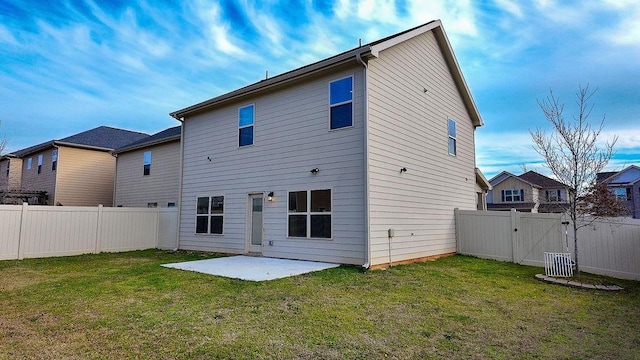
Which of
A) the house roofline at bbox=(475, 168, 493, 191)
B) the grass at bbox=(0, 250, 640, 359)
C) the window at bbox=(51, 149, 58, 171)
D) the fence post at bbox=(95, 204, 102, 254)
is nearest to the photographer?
the grass at bbox=(0, 250, 640, 359)

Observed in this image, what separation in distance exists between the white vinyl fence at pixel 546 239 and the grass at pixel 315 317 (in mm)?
964

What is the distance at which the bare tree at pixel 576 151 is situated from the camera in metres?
8.22

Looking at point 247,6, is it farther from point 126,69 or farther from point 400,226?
point 400,226

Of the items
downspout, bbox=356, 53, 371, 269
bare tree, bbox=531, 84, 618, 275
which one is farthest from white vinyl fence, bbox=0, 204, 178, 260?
bare tree, bbox=531, 84, 618, 275

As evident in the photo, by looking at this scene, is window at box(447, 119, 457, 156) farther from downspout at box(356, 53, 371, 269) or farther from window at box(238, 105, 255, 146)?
window at box(238, 105, 255, 146)

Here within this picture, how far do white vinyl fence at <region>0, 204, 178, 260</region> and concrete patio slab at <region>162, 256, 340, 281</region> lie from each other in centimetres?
450

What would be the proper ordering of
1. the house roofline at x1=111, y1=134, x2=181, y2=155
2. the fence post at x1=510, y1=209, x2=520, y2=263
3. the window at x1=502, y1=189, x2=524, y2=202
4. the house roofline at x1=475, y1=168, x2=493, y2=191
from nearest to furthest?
the fence post at x1=510, y1=209, x2=520, y2=263
the house roofline at x1=111, y1=134, x2=181, y2=155
the house roofline at x1=475, y1=168, x2=493, y2=191
the window at x1=502, y1=189, x2=524, y2=202

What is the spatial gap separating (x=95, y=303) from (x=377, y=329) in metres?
4.26

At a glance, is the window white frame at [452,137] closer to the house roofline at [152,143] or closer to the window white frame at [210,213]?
the window white frame at [210,213]

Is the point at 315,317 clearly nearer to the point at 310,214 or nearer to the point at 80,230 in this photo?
the point at 310,214

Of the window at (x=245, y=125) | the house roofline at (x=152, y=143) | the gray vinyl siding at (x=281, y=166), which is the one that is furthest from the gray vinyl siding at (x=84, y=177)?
the window at (x=245, y=125)

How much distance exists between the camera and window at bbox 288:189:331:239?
902 cm

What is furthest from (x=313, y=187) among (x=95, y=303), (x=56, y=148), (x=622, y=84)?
(x=56, y=148)

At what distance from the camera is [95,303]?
534 cm
